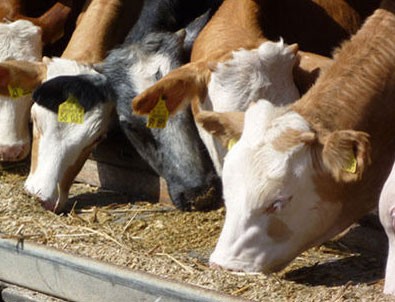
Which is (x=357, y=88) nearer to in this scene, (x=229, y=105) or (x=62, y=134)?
(x=229, y=105)

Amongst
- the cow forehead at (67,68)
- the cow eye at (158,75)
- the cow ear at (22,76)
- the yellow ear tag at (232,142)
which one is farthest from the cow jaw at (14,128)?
the yellow ear tag at (232,142)

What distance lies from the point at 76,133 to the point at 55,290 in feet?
6.68

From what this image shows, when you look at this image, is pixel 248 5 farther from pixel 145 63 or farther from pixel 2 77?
pixel 2 77

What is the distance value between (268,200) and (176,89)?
1.45 metres

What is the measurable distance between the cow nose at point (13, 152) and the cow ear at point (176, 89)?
67.2 inches

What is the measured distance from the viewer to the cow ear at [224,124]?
6.70 metres

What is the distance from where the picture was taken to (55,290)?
21.1 ft

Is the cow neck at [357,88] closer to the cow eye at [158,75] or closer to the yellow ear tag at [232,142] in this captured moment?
the yellow ear tag at [232,142]

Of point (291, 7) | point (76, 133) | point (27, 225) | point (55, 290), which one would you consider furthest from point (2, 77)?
point (55, 290)

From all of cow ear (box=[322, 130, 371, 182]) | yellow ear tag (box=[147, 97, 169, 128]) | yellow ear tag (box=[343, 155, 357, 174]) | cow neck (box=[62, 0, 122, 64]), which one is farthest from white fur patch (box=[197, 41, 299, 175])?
cow neck (box=[62, 0, 122, 64])

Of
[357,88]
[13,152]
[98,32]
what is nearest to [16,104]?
[13,152]

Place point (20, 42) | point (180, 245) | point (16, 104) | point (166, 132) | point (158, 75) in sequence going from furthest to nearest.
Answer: point (20, 42) → point (16, 104) → point (158, 75) → point (166, 132) → point (180, 245)

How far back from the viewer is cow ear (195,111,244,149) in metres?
6.70

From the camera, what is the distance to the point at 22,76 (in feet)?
28.2
